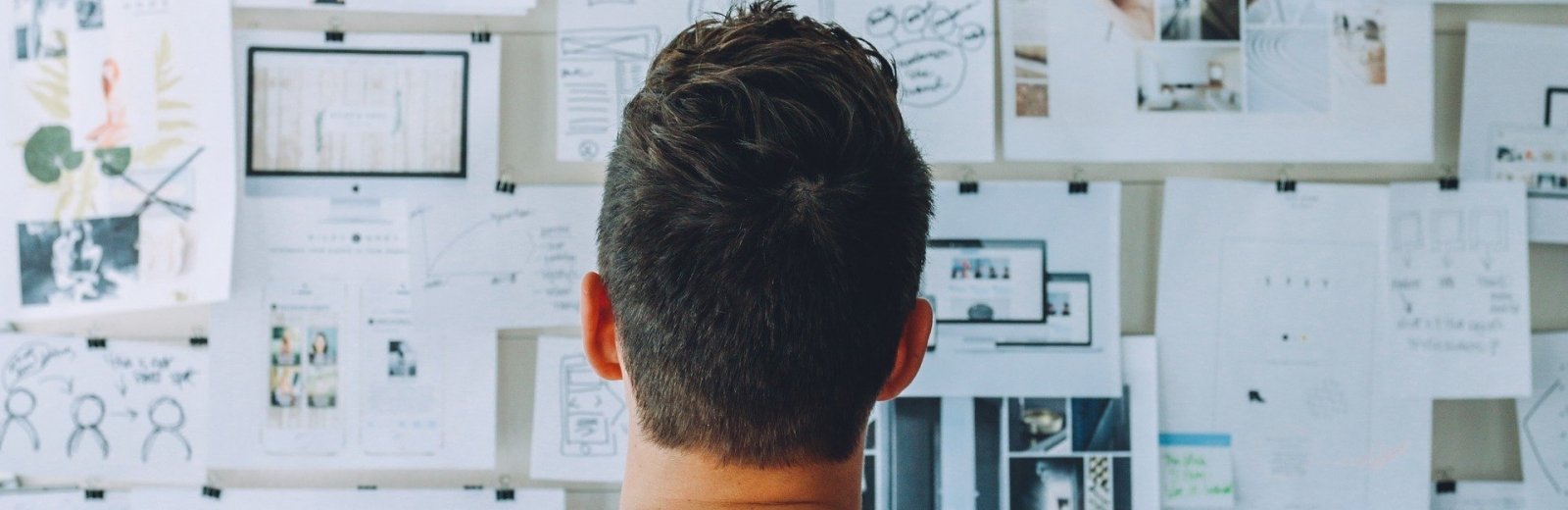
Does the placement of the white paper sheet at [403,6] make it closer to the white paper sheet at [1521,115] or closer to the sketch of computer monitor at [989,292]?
the sketch of computer monitor at [989,292]

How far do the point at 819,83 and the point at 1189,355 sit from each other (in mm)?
772

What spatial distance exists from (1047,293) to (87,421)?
42.8 inches

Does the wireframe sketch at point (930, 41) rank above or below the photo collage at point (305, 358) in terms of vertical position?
above

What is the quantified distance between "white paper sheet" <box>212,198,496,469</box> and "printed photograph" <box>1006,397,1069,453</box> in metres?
0.59

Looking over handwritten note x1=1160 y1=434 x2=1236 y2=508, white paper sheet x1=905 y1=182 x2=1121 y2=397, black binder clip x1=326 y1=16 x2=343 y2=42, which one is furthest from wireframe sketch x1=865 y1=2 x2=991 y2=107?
black binder clip x1=326 y1=16 x2=343 y2=42

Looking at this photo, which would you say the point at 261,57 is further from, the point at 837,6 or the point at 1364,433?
the point at 1364,433

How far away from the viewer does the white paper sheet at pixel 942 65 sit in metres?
1.16

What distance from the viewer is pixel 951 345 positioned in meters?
1.16

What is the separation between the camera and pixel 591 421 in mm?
1166

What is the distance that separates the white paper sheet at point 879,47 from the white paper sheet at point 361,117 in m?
0.10

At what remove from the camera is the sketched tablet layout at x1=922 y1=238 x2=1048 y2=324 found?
116 cm

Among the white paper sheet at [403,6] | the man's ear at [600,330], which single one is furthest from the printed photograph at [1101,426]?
the white paper sheet at [403,6]

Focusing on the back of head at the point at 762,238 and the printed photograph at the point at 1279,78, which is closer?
the back of head at the point at 762,238

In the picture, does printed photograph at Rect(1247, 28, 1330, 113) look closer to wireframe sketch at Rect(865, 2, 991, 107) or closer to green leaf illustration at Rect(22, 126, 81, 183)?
wireframe sketch at Rect(865, 2, 991, 107)
